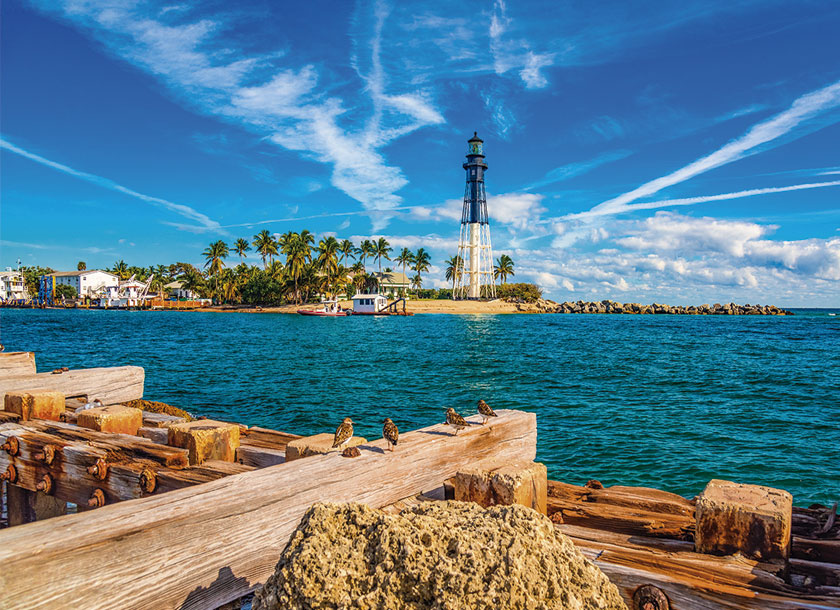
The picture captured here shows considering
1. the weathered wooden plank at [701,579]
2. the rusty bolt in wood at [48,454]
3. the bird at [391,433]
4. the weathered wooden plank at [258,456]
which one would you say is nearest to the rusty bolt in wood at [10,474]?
the rusty bolt in wood at [48,454]

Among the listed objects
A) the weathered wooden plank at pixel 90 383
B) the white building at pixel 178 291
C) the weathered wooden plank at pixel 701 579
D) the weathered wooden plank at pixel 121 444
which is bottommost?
the weathered wooden plank at pixel 701 579

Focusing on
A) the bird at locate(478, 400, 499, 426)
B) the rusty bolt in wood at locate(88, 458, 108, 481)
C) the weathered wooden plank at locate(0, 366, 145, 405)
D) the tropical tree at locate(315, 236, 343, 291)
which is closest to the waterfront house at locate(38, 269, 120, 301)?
the tropical tree at locate(315, 236, 343, 291)

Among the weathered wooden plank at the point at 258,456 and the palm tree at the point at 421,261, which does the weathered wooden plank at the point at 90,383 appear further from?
the palm tree at the point at 421,261

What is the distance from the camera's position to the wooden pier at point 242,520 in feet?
8.96

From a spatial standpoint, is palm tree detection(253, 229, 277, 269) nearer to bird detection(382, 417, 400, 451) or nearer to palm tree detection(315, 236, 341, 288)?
palm tree detection(315, 236, 341, 288)

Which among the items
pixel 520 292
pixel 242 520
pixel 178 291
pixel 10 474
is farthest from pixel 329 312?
pixel 242 520

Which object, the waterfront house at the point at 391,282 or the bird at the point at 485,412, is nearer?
the bird at the point at 485,412

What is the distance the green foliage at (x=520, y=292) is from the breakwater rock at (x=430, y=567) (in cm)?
13526

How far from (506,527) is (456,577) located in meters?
0.40

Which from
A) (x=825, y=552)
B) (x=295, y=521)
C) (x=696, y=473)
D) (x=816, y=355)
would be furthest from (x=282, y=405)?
(x=816, y=355)

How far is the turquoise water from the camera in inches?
506

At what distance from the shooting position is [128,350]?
38.0 m

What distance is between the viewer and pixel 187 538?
3051 millimetres

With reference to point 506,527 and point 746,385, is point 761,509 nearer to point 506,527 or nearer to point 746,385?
point 506,527
